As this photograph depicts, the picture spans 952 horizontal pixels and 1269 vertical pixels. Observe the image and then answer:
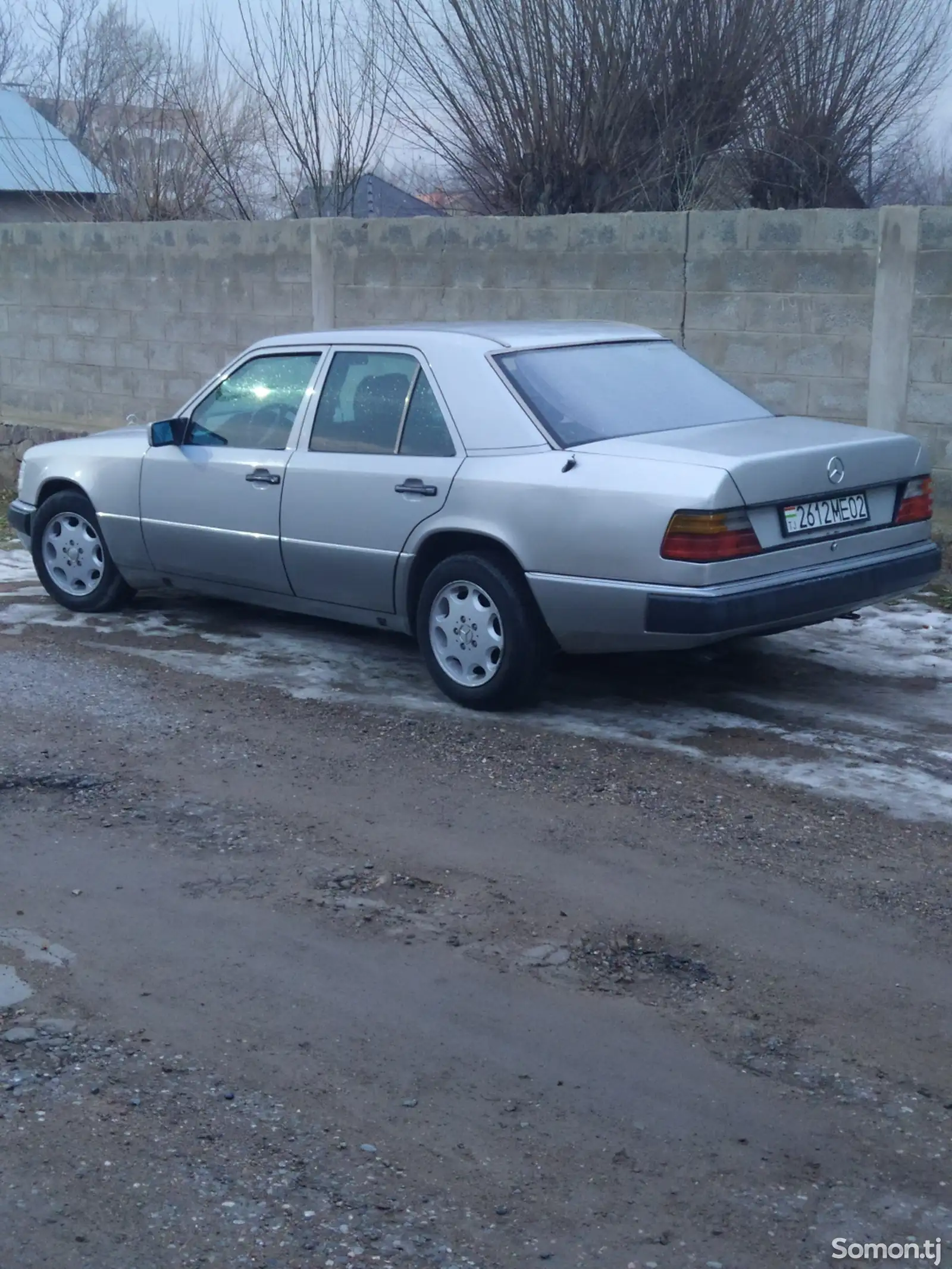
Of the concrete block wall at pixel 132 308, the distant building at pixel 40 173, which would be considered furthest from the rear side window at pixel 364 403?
the distant building at pixel 40 173

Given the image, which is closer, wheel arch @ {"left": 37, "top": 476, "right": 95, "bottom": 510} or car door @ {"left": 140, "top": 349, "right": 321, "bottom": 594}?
car door @ {"left": 140, "top": 349, "right": 321, "bottom": 594}

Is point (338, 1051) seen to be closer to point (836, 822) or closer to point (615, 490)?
point (836, 822)

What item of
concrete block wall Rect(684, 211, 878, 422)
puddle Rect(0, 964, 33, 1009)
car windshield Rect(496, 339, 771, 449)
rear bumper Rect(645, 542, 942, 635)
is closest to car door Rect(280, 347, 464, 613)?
car windshield Rect(496, 339, 771, 449)

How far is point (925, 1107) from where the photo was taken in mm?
3410

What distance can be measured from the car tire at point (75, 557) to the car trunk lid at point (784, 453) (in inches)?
136

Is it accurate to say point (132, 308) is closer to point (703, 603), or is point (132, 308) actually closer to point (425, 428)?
point (425, 428)

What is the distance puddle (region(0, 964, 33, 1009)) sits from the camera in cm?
Answer: 395

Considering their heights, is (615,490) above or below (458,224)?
below

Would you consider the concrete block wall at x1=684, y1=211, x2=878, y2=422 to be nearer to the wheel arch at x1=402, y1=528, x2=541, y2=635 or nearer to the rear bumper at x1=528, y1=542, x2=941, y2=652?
the rear bumper at x1=528, y1=542, x2=941, y2=652

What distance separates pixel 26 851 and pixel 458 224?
6967 millimetres

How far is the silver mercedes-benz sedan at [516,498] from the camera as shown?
578 cm

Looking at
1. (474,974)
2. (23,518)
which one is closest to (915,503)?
(474,974)

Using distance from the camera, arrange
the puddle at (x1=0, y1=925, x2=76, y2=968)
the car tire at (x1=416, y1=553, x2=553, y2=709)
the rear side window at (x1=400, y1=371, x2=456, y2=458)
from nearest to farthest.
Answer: the puddle at (x1=0, y1=925, x2=76, y2=968) < the car tire at (x1=416, y1=553, x2=553, y2=709) < the rear side window at (x1=400, y1=371, x2=456, y2=458)

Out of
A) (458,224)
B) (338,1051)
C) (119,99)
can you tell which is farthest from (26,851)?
(119,99)
